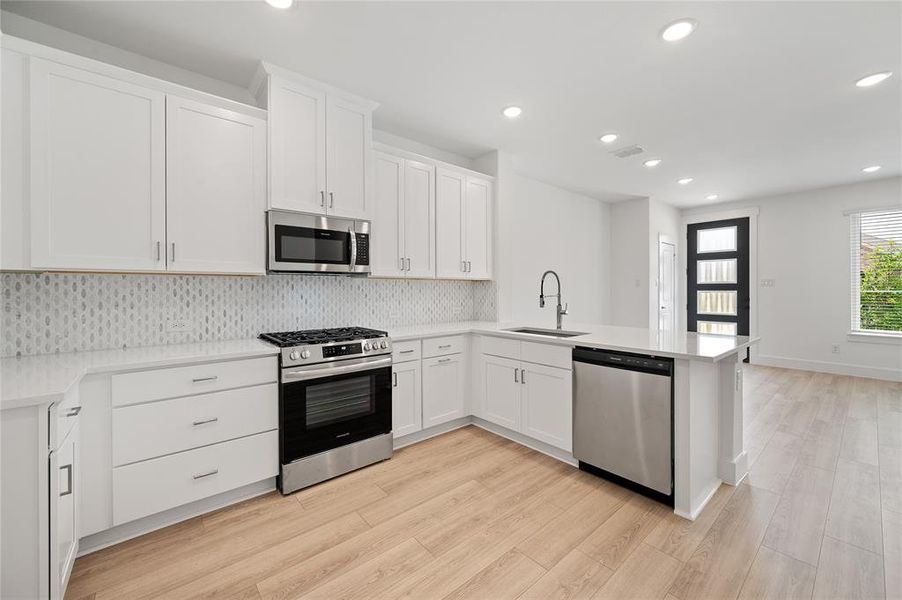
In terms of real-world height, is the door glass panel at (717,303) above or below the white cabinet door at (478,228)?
below


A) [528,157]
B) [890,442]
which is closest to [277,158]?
[528,157]

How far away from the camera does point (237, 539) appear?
194 cm

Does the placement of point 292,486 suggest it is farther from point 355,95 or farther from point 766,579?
point 355,95

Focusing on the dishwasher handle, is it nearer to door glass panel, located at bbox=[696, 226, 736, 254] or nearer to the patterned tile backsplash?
the patterned tile backsplash

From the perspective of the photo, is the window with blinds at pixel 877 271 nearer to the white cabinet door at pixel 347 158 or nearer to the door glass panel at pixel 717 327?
the door glass panel at pixel 717 327

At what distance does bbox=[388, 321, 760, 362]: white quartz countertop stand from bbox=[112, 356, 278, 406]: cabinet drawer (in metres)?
0.93

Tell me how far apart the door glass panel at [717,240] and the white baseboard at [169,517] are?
292 inches

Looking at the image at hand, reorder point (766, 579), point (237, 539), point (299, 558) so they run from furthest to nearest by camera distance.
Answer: point (237, 539) → point (299, 558) → point (766, 579)

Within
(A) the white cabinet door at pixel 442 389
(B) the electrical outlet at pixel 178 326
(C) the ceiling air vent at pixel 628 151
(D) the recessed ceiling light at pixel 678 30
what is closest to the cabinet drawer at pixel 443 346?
(A) the white cabinet door at pixel 442 389

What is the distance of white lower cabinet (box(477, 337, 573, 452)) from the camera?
273 centimetres

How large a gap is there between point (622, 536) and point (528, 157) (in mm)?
3665

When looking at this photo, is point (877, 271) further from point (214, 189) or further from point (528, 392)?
point (214, 189)

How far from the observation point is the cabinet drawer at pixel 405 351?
294 cm

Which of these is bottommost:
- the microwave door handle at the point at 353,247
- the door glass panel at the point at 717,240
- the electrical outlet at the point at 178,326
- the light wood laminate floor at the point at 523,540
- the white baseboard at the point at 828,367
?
the light wood laminate floor at the point at 523,540
